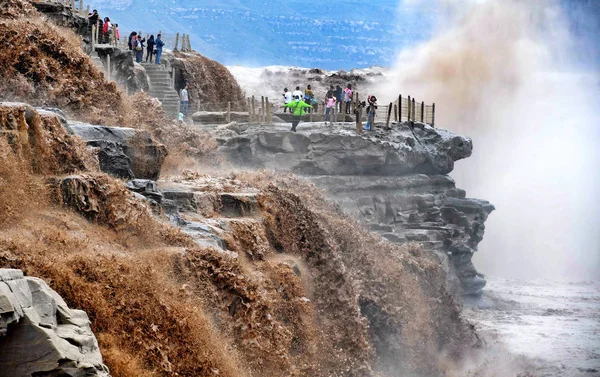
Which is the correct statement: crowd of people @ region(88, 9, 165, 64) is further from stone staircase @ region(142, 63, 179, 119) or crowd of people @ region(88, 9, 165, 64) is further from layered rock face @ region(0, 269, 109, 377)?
layered rock face @ region(0, 269, 109, 377)

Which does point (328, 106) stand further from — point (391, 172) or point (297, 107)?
point (391, 172)

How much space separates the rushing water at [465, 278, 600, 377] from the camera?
4700 centimetres

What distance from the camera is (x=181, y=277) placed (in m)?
24.2

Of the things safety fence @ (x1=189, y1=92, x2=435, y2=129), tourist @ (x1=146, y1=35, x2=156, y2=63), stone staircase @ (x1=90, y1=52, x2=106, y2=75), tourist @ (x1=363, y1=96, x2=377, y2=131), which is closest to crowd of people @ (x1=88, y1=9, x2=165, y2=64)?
tourist @ (x1=146, y1=35, x2=156, y2=63)

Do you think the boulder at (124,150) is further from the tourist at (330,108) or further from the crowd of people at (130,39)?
the tourist at (330,108)

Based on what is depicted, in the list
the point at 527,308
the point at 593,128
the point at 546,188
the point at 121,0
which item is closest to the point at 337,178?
the point at 527,308

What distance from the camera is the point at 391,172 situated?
53219mm

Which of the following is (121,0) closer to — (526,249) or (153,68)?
(526,249)

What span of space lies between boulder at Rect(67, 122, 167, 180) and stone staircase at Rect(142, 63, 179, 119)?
18940mm

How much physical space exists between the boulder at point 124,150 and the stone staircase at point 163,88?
1894cm

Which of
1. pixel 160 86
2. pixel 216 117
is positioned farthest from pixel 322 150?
pixel 160 86

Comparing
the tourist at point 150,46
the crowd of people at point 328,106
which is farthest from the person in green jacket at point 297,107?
the tourist at point 150,46

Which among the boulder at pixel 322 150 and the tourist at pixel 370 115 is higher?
the tourist at pixel 370 115

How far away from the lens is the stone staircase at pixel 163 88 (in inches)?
1976
